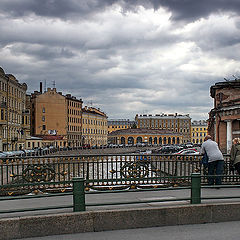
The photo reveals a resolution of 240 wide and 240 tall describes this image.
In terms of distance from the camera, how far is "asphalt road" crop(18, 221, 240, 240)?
23.4 feet

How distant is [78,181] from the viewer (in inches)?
295

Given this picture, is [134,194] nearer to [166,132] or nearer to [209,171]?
[209,171]

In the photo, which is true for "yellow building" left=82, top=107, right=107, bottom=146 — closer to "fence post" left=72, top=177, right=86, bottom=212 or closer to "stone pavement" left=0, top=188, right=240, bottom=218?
"stone pavement" left=0, top=188, right=240, bottom=218

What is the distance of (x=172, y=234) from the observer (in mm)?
7375

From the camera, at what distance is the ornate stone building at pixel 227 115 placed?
40.7 metres

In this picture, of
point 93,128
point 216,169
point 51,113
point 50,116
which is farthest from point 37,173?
point 93,128

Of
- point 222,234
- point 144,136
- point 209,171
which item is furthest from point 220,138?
point 144,136

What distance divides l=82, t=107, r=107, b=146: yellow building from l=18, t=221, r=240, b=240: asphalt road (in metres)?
119

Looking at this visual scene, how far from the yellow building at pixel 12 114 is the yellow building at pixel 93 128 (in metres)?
43.9

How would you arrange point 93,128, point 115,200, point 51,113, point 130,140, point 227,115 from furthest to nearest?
point 130,140 → point 93,128 → point 51,113 → point 227,115 → point 115,200

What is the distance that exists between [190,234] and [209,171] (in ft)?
16.1

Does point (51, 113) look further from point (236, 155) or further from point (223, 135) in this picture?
point (236, 155)

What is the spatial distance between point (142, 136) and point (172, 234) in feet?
512

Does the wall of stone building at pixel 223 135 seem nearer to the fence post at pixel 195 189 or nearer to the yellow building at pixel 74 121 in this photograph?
the fence post at pixel 195 189
